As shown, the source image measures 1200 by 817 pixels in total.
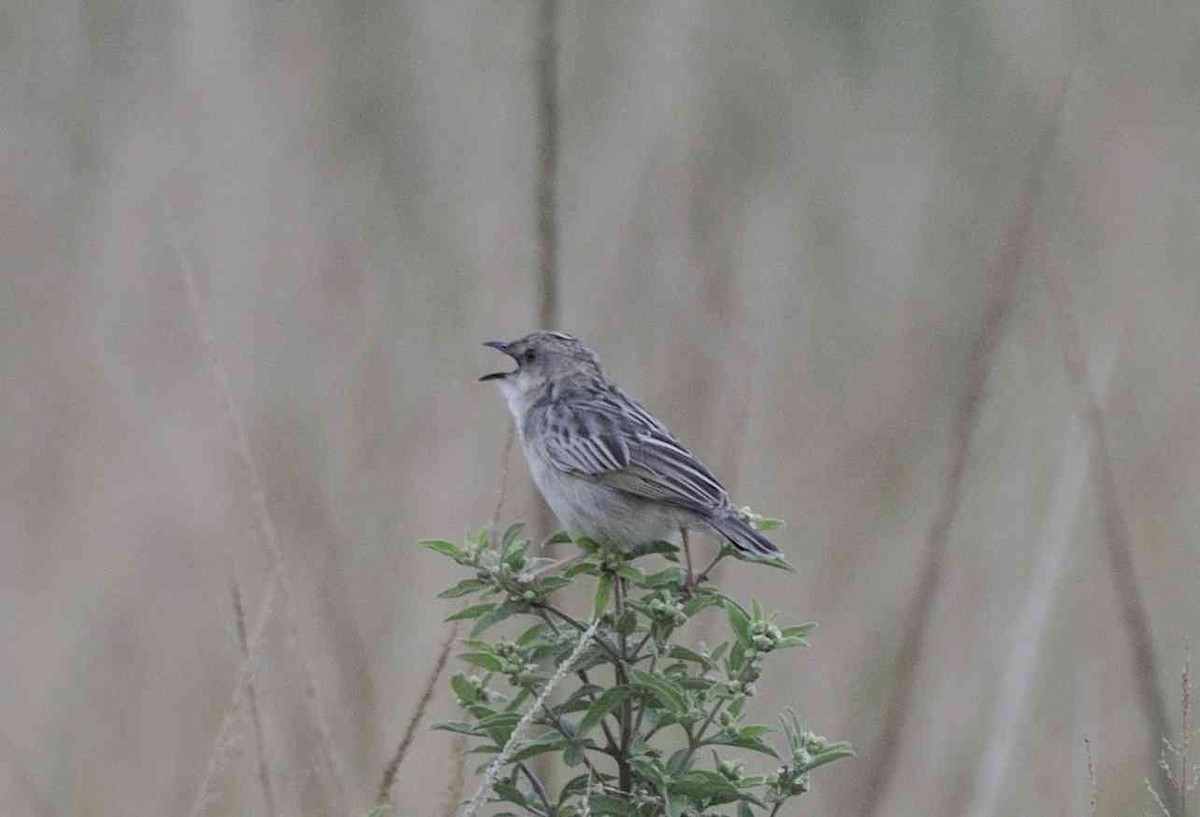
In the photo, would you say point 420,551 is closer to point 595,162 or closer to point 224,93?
point 595,162

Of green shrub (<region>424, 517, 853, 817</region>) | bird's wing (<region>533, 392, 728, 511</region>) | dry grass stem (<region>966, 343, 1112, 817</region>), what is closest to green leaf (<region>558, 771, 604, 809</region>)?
green shrub (<region>424, 517, 853, 817</region>)

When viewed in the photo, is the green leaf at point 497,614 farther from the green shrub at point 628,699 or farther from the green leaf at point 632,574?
the green leaf at point 632,574

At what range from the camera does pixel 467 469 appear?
190 inches

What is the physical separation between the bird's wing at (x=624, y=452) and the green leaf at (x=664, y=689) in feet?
2.94

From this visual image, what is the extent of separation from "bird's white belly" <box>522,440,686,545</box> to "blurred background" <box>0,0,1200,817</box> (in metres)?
0.34

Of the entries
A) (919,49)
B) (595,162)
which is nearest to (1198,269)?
(919,49)

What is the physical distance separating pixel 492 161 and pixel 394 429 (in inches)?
63.1

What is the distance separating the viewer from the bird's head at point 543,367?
149 inches

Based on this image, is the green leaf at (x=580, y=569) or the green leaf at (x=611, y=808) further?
the green leaf at (x=580, y=569)

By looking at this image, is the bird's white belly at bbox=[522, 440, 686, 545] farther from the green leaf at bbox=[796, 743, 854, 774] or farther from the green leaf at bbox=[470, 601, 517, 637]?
the green leaf at bbox=[796, 743, 854, 774]

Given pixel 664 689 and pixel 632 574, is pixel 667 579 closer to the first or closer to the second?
pixel 632 574

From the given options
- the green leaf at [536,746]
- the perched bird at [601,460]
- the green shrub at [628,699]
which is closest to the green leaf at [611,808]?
the green shrub at [628,699]

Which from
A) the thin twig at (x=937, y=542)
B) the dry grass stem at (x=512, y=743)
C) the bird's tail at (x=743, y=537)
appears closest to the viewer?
the dry grass stem at (x=512, y=743)

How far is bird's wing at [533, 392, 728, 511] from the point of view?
3.22m
